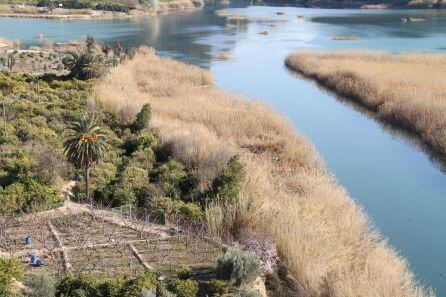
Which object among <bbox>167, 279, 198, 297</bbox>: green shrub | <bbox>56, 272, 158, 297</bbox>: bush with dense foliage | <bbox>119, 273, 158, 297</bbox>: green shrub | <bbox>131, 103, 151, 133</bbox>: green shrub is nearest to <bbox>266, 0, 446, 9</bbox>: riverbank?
<bbox>131, 103, 151, 133</bbox>: green shrub

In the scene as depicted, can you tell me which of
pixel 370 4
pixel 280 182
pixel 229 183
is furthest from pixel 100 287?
pixel 370 4

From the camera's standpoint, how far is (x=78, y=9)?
432 ft

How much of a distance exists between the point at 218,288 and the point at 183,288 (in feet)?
3.22

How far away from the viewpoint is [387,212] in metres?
25.5

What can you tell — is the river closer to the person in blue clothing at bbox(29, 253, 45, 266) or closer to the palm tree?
the palm tree

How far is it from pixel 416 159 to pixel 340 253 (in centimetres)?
1759

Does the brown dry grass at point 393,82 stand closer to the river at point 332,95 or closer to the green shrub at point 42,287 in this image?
the river at point 332,95

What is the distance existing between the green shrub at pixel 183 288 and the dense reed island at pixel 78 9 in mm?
116309

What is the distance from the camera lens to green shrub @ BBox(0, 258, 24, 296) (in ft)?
44.6

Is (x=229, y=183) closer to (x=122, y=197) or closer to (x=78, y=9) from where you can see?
(x=122, y=197)

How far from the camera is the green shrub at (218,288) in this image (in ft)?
48.9

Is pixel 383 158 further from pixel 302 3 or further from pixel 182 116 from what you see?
pixel 302 3

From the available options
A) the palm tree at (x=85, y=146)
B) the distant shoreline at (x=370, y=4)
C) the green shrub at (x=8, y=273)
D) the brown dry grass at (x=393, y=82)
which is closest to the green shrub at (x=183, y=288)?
the green shrub at (x=8, y=273)

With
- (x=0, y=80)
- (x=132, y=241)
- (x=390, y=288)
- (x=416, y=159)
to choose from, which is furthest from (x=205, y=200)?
(x=0, y=80)
